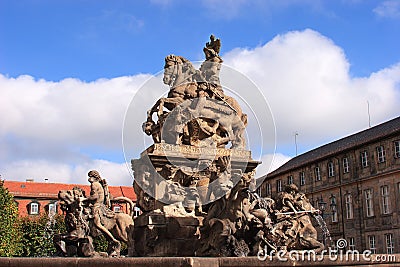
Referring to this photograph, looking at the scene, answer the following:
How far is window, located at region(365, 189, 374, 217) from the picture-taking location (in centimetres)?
4547

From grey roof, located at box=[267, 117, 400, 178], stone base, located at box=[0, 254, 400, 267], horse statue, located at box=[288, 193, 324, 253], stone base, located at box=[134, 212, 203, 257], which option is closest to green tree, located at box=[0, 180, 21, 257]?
stone base, located at box=[134, 212, 203, 257]

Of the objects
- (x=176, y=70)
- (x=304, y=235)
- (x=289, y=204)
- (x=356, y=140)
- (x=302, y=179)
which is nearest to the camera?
(x=304, y=235)

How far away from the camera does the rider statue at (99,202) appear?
11.2m

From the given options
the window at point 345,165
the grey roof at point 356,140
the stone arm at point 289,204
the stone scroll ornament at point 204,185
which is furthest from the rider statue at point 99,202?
the window at point 345,165

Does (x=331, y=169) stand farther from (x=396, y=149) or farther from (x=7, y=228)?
(x=7, y=228)

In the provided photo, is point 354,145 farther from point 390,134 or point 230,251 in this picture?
point 230,251

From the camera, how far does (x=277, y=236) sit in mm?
11680

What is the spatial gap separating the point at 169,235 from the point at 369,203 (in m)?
38.4

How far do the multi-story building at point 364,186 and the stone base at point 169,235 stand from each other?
3349cm

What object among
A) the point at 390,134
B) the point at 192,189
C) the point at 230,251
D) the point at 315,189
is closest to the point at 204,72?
the point at 192,189

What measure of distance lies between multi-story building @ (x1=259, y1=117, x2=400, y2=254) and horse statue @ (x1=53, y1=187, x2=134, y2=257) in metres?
33.5

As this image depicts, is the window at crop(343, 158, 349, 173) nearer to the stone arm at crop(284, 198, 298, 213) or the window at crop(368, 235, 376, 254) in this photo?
the window at crop(368, 235, 376, 254)

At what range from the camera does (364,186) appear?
152ft

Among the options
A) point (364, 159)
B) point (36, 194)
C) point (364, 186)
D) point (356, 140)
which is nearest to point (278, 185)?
point (356, 140)
